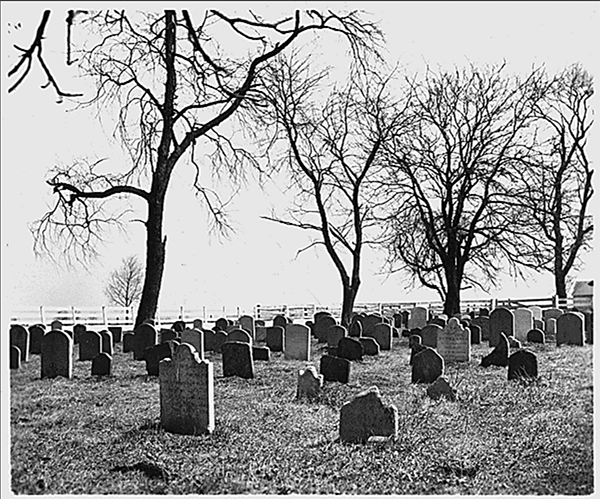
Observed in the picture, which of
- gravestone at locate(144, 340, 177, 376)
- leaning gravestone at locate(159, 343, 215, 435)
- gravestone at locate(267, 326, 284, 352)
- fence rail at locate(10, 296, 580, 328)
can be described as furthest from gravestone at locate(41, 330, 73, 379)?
gravestone at locate(267, 326, 284, 352)

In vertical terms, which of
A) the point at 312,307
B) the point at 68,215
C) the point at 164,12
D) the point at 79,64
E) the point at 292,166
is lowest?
the point at 312,307

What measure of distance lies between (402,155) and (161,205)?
9.41 ft

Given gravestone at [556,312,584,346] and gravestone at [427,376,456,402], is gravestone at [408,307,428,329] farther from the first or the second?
gravestone at [427,376,456,402]

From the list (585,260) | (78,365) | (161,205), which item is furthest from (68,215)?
(585,260)

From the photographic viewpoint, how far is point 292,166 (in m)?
7.79

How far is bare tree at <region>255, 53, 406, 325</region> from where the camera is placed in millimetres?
7648

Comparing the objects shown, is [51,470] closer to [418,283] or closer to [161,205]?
[161,205]

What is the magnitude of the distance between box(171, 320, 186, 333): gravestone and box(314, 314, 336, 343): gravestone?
1.69 m

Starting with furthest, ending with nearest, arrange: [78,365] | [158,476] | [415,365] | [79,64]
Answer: [78,365] < [415,365] < [79,64] < [158,476]

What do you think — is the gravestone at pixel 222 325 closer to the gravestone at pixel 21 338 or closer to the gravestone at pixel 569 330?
the gravestone at pixel 21 338

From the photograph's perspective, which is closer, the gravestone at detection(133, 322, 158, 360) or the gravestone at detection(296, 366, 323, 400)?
the gravestone at detection(296, 366, 323, 400)

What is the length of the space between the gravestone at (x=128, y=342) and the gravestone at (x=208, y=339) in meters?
0.85

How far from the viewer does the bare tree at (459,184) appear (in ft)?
26.6

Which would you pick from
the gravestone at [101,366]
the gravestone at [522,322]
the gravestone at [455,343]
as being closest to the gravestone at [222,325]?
the gravestone at [101,366]
